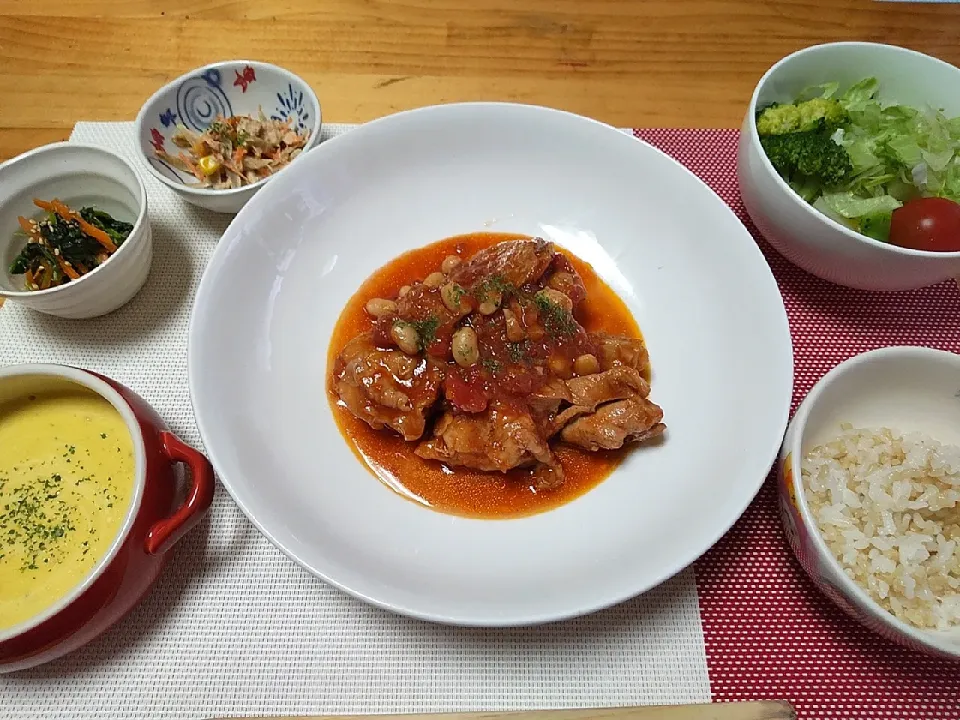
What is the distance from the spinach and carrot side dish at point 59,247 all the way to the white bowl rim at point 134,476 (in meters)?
0.61

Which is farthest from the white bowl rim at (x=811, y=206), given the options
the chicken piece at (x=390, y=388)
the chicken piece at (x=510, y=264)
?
the chicken piece at (x=390, y=388)

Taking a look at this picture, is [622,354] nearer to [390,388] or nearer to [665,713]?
[390,388]

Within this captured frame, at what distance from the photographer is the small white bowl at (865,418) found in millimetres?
1937

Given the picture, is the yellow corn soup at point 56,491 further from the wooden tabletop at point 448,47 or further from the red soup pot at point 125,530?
the wooden tabletop at point 448,47

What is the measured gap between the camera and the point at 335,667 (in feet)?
7.01

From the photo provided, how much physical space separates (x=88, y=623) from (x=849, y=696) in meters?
2.35

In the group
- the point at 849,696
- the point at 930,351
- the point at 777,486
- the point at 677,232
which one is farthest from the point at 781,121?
the point at 849,696

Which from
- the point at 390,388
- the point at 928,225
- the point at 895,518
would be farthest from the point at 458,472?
the point at 928,225

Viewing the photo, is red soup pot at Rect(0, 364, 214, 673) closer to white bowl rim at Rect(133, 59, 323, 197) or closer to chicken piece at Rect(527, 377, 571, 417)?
white bowl rim at Rect(133, 59, 323, 197)

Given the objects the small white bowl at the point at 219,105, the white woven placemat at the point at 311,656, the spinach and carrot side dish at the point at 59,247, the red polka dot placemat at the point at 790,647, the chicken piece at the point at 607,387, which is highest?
the small white bowl at the point at 219,105

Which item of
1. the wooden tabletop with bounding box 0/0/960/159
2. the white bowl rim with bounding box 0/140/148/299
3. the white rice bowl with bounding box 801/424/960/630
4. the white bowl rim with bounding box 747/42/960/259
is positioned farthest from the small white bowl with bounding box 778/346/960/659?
the white bowl rim with bounding box 0/140/148/299

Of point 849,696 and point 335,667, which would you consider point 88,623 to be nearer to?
point 335,667

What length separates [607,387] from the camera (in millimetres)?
2512

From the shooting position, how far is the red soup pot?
1866 mm
